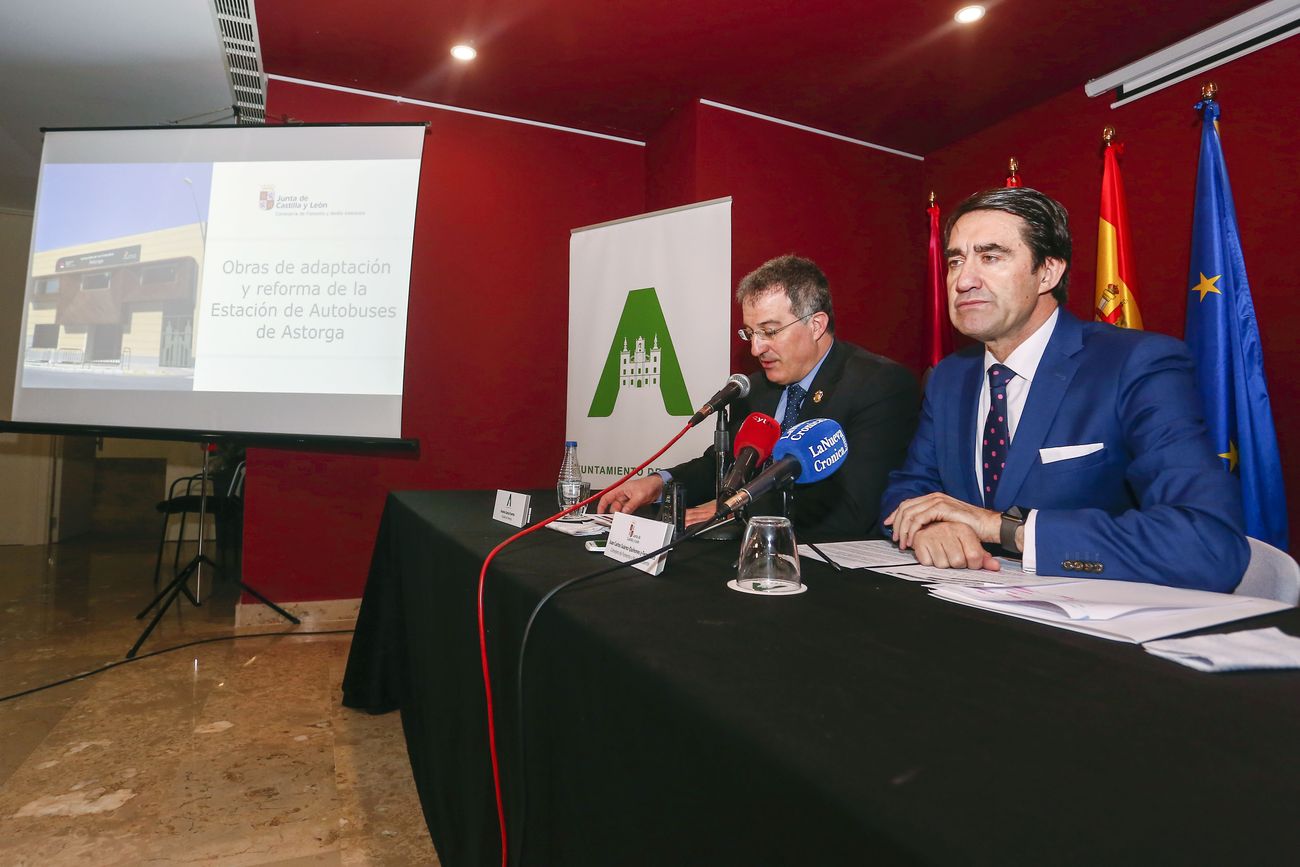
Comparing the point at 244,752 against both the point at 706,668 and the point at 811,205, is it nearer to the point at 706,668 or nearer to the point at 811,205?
the point at 706,668

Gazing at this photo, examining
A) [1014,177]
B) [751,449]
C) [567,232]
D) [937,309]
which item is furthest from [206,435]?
[1014,177]

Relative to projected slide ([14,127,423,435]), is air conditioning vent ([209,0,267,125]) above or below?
above

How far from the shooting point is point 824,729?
19.2 inches

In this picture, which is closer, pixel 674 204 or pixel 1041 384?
pixel 1041 384

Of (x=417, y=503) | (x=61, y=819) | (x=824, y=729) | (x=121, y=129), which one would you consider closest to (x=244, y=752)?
(x=61, y=819)

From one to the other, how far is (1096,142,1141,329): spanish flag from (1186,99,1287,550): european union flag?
25 cm

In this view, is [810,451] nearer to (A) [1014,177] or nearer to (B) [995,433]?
(B) [995,433]

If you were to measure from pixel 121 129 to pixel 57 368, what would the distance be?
43.6 inches

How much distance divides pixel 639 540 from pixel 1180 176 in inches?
126

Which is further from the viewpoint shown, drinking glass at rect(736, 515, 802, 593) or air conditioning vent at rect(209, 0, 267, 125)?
air conditioning vent at rect(209, 0, 267, 125)

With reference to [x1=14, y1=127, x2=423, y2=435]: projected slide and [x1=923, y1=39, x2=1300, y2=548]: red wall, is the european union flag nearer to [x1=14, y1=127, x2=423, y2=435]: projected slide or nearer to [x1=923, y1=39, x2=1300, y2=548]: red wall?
[x1=923, y1=39, x2=1300, y2=548]: red wall

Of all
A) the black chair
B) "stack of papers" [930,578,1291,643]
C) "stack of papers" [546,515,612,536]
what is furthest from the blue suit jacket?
the black chair

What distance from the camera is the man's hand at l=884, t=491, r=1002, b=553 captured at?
3.75 ft

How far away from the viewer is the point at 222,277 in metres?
3.15
